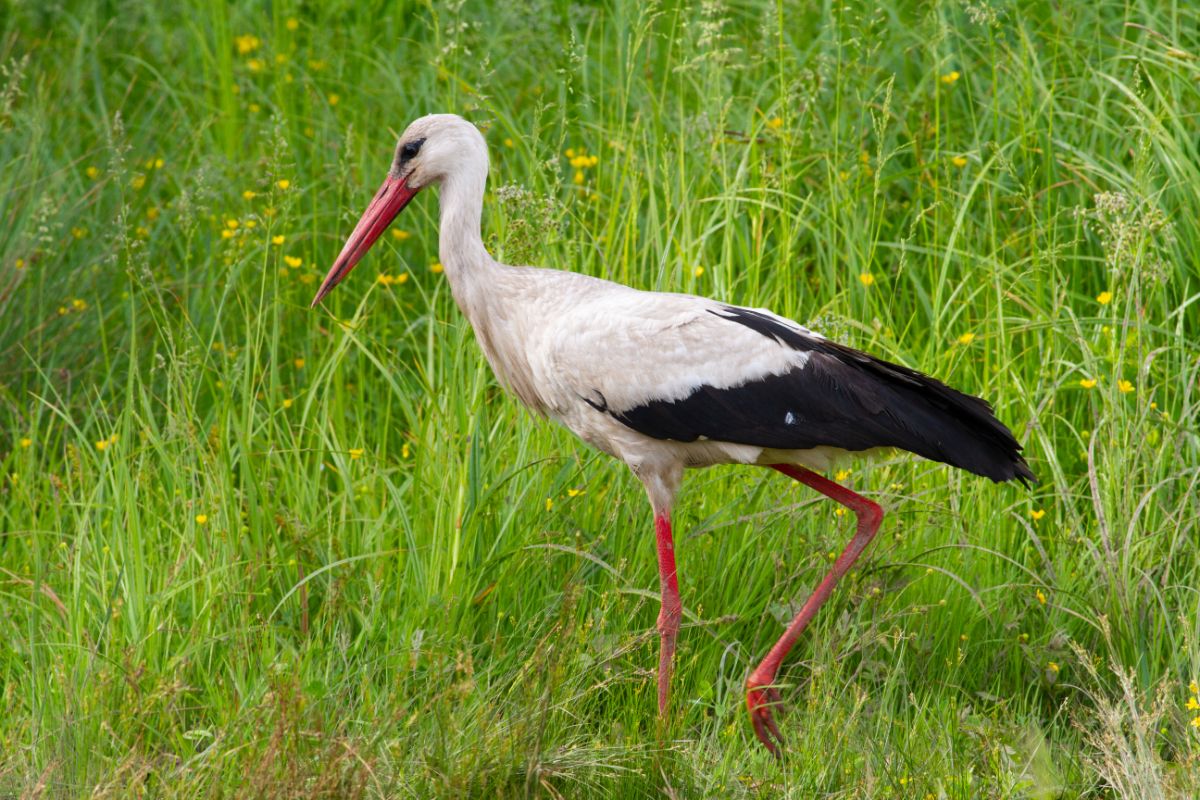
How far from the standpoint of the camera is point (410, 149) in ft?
14.1

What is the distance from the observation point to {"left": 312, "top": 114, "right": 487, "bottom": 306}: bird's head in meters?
4.21

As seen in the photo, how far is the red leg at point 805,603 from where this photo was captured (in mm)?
3869

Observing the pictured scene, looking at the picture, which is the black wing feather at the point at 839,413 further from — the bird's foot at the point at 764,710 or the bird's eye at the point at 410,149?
the bird's eye at the point at 410,149

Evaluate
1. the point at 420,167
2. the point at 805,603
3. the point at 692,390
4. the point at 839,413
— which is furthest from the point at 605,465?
the point at 420,167

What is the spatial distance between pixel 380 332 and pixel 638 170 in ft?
3.61

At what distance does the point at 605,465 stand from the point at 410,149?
1060 millimetres

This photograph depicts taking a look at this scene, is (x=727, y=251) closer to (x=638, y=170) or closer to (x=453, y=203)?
(x=638, y=170)

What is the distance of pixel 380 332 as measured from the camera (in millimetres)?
5625

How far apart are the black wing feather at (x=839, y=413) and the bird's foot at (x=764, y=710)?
61cm

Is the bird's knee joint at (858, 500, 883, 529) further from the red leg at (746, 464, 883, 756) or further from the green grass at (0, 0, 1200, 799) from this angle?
the green grass at (0, 0, 1200, 799)

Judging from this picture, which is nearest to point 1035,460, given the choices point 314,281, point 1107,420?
point 1107,420

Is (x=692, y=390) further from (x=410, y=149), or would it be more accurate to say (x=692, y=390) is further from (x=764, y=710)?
(x=410, y=149)

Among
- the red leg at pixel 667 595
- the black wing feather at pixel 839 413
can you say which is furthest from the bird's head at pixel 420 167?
the red leg at pixel 667 595

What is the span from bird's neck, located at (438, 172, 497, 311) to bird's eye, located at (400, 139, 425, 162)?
15 cm
